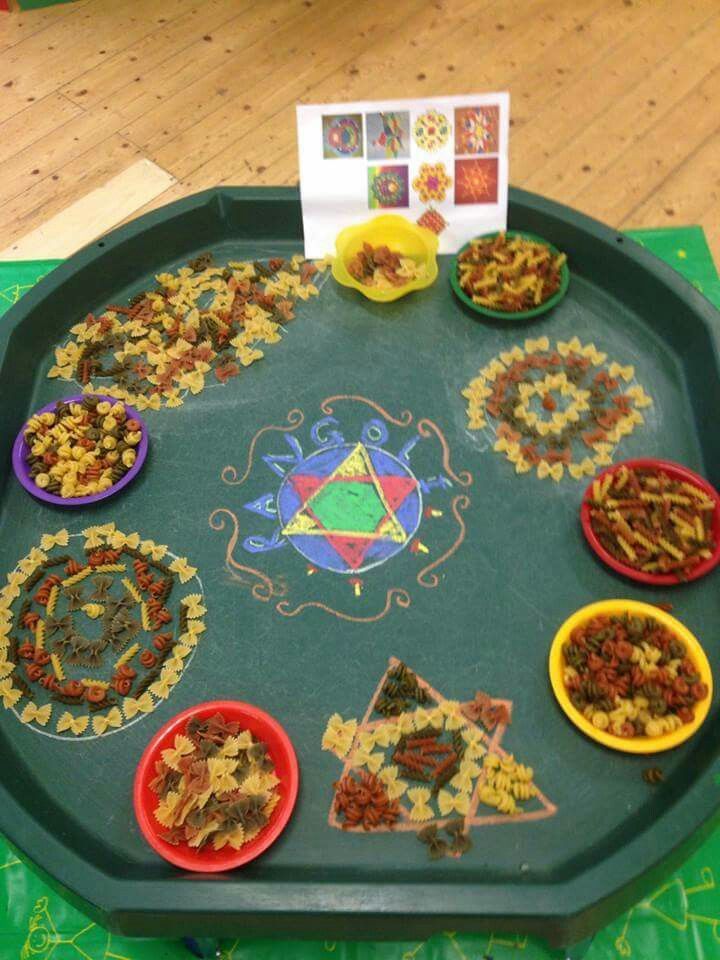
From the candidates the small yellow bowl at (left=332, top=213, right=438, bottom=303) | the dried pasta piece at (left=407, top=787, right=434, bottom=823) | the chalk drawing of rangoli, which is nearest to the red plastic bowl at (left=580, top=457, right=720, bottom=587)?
the chalk drawing of rangoli

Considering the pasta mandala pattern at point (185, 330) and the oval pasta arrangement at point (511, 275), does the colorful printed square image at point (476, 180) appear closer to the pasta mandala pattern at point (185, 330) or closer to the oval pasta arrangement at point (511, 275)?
the oval pasta arrangement at point (511, 275)

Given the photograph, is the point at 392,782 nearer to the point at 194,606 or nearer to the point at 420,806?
the point at 420,806

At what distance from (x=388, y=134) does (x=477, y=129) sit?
18 cm

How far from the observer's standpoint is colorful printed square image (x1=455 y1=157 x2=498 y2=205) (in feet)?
5.69

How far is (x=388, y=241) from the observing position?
1.79 m

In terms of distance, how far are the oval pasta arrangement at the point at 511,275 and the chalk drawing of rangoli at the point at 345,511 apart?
0.30 meters

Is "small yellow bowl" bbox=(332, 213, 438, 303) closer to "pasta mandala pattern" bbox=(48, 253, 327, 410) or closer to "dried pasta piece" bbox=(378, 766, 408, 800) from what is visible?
"pasta mandala pattern" bbox=(48, 253, 327, 410)

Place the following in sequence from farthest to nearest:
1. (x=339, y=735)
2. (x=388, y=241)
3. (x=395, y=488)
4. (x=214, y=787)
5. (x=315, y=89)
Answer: (x=315, y=89), (x=388, y=241), (x=395, y=488), (x=339, y=735), (x=214, y=787)

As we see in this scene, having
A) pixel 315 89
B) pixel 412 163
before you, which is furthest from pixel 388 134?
pixel 315 89

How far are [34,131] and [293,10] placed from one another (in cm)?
97

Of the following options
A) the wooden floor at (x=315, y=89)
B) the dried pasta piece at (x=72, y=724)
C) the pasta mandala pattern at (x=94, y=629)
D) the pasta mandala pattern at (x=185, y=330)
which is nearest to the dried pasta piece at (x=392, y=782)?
the pasta mandala pattern at (x=94, y=629)

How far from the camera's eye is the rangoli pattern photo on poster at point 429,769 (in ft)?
3.99

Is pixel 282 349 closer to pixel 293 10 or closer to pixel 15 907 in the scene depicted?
pixel 15 907

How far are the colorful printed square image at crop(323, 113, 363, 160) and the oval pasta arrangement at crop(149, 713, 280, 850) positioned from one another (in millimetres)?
Answer: 1149
